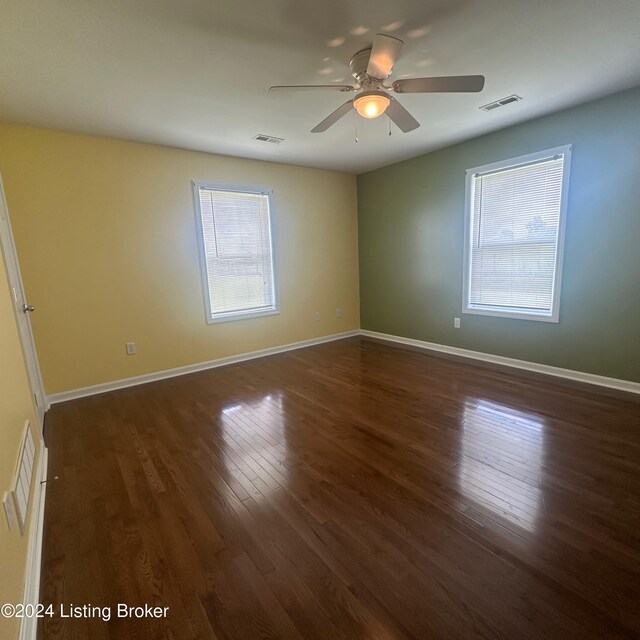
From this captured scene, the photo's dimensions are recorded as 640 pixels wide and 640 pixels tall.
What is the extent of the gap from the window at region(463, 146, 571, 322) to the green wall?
88 mm

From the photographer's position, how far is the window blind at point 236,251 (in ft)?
13.1

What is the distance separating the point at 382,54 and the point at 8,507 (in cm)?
269

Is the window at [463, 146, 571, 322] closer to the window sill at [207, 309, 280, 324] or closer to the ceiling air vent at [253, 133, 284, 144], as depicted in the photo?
the ceiling air vent at [253, 133, 284, 144]

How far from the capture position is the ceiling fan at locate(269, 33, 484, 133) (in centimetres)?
179

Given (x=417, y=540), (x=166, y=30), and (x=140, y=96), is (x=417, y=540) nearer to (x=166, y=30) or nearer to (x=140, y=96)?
(x=166, y=30)

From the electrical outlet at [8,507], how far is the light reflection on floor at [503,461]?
203 cm

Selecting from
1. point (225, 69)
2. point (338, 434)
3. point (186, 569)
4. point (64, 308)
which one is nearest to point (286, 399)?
point (338, 434)

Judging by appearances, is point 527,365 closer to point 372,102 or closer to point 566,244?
point 566,244

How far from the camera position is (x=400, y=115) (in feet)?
7.45

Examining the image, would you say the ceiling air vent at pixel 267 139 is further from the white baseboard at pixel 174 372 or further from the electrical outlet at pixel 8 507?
the electrical outlet at pixel 8 507

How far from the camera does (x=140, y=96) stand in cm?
248

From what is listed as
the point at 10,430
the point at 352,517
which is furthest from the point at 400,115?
the point at 10,430

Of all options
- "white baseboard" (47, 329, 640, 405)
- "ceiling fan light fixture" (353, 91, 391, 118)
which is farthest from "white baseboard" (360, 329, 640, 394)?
"ceiling fan light fixture" (353, 91, 391, 118)

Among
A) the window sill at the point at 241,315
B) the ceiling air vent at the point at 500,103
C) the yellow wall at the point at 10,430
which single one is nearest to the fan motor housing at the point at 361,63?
the ceiling air vent at the point at 500,103
